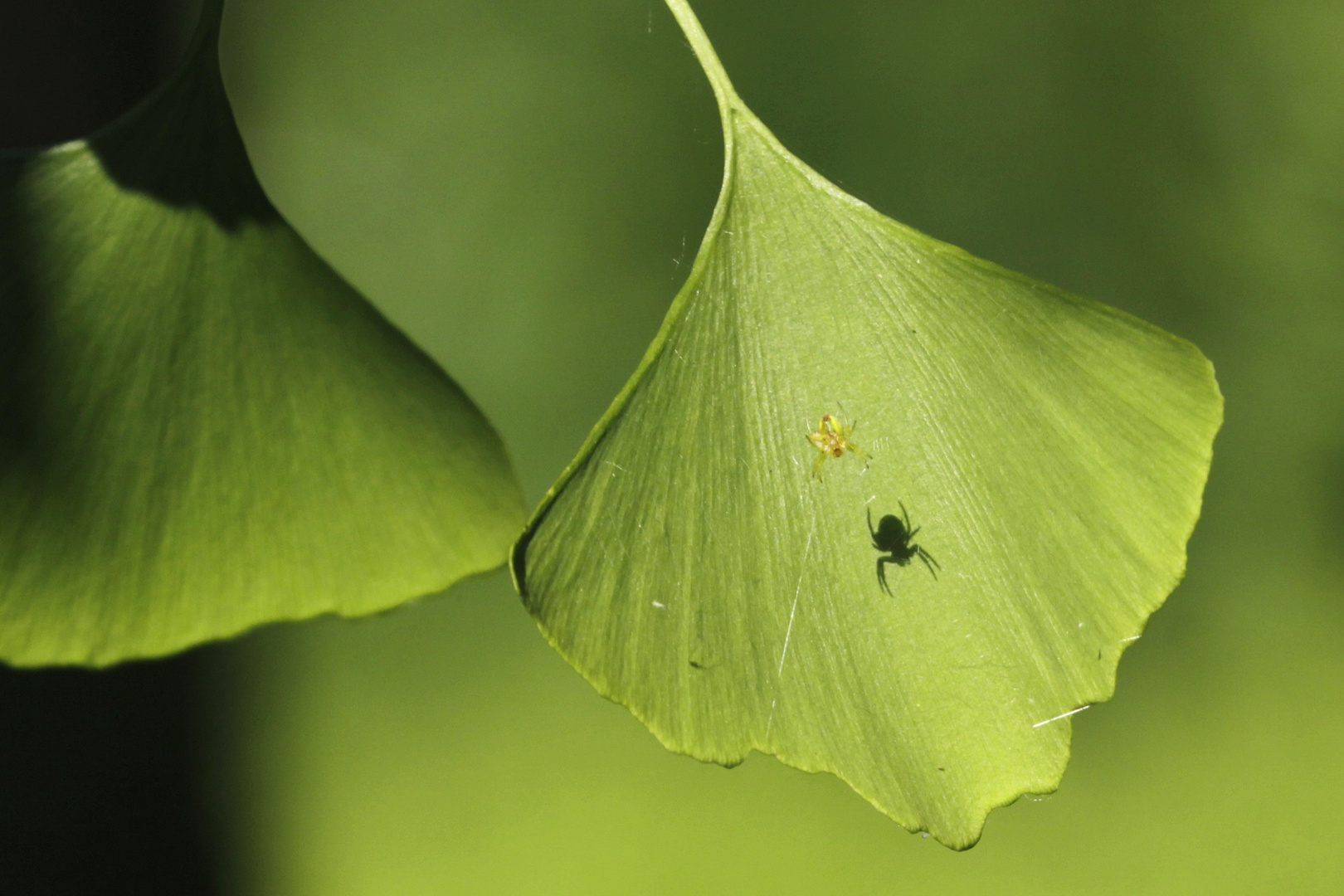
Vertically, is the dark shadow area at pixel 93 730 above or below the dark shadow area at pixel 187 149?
below

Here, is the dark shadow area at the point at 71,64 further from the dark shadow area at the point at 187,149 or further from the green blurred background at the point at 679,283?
the dark shadow area at the point at 187,149

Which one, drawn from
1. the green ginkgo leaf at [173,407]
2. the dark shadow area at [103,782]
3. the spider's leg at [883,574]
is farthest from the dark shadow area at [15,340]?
the dark shadow area at [103,782]

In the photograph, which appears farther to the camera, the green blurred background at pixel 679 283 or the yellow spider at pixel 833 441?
the green blurred background at pixel 679 283

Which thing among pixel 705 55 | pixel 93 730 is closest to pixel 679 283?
pixel 705 55

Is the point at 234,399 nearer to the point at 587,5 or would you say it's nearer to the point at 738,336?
the point at 738,336

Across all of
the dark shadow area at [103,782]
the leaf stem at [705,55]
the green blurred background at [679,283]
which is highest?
the leaf stem at [705,55]

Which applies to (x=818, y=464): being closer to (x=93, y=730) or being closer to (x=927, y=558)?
(x=927, y=558)

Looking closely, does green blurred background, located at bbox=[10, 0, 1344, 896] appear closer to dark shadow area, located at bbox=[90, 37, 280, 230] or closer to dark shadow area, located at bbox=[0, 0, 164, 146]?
dark shadow area, located at bbox=[0, 0, 164, 146]

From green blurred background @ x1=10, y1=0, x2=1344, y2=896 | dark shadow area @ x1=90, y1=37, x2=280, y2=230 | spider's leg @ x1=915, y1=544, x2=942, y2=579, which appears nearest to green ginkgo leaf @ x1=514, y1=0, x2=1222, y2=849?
spider's leg @ x1=915, y1=544, x2=942, y2=579
